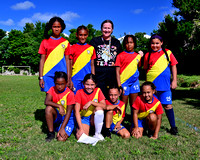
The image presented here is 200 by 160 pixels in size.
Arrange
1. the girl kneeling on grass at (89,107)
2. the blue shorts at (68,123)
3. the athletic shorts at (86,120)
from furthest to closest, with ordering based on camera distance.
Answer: the athletic shorts at (86,120) → the blue shorts at (68,123) → the girl kneeling on grass at (89,107)

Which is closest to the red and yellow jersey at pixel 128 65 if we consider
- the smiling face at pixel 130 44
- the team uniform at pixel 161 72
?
the smiling face at pixel 130 44

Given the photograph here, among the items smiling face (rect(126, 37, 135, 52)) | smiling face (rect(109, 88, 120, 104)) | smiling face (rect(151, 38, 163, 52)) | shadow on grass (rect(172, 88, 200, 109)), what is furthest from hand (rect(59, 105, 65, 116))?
shadow on grass (rect(172, 88, 200, 109))

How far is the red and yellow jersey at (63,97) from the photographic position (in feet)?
13.7

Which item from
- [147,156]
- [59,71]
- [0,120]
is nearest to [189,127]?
[147,156]

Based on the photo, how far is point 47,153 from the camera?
133 inches

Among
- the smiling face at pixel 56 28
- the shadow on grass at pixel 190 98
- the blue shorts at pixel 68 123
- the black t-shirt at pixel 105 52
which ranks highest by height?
the smiling face at pixel 56 28

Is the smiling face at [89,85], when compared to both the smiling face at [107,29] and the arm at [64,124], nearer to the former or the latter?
the arm at [64,124]

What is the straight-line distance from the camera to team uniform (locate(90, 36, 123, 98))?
4.64 meters

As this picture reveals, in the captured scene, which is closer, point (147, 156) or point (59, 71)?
point (147, 156)

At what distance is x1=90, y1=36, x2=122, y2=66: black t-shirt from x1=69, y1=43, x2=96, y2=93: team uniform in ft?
0.51

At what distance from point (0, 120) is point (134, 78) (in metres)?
3.76

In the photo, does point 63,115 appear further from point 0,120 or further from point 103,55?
point 0,120

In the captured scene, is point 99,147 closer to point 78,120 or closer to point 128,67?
point 78,120

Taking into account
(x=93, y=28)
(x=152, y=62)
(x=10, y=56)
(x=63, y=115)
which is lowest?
(x=63, y=115)
